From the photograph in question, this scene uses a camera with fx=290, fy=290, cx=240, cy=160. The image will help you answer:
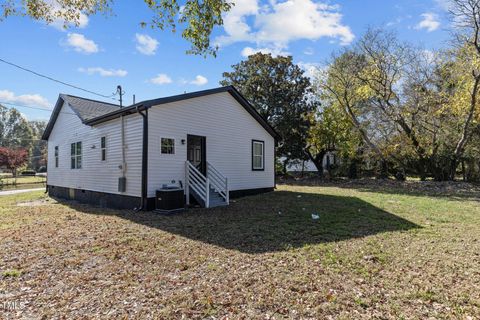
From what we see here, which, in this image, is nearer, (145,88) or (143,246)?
(143,246)

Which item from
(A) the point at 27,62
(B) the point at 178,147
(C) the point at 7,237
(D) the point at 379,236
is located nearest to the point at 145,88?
(A) the point at 27,62

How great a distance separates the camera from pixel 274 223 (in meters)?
7.04

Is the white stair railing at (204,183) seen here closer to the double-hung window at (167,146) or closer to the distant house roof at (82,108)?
the double-hung window at (167,146)

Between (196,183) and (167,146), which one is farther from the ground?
(167,146)

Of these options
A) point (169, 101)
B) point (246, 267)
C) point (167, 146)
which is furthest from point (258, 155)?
point (246, 267)

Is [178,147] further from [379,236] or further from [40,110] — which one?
[40,110]

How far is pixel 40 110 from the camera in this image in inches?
982

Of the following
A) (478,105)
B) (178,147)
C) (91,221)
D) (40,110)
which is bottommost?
(91,221)

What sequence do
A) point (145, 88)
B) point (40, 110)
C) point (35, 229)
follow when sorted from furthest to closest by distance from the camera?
1. point (40, 110)
2. point (145, 88)
3. point (35, 229)

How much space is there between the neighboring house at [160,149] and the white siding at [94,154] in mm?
33

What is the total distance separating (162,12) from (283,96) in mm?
17256

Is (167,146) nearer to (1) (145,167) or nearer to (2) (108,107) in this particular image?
(1) (145,167)

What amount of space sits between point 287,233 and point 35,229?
5888mm

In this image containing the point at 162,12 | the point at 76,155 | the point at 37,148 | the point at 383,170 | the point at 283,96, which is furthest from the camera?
the point at 37,148
